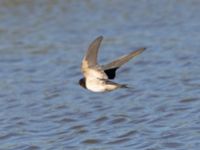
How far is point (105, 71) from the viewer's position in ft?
20.4

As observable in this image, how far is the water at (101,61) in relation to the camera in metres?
7.72

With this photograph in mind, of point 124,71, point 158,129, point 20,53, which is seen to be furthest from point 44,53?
point 158,129

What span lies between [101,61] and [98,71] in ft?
13.3

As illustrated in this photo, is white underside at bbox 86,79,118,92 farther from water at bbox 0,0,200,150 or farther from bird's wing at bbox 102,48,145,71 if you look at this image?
water at bbox 0,0,200,150

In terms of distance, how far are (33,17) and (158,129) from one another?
482cm

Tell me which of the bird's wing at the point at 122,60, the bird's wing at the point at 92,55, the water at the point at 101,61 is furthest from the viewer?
the water at the point at 101,61

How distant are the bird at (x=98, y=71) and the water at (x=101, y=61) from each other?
49.2 inches

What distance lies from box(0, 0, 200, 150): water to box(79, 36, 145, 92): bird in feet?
4.10

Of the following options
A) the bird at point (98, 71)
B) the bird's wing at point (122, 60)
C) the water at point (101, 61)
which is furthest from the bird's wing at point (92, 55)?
the water at point (101, 61)

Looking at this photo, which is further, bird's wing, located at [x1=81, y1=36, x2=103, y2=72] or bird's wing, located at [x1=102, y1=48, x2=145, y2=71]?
bird's wing, located at [x1=81, y1=36, x2=103, y2=72]

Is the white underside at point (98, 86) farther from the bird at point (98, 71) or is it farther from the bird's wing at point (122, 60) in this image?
the bird's wing at point (122, 60)

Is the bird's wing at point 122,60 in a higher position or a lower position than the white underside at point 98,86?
higher

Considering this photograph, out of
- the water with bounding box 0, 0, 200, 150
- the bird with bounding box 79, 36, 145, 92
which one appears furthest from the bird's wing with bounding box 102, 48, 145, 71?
the water with bounding box 0, 0, 200, 150

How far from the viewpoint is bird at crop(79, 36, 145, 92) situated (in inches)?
238
